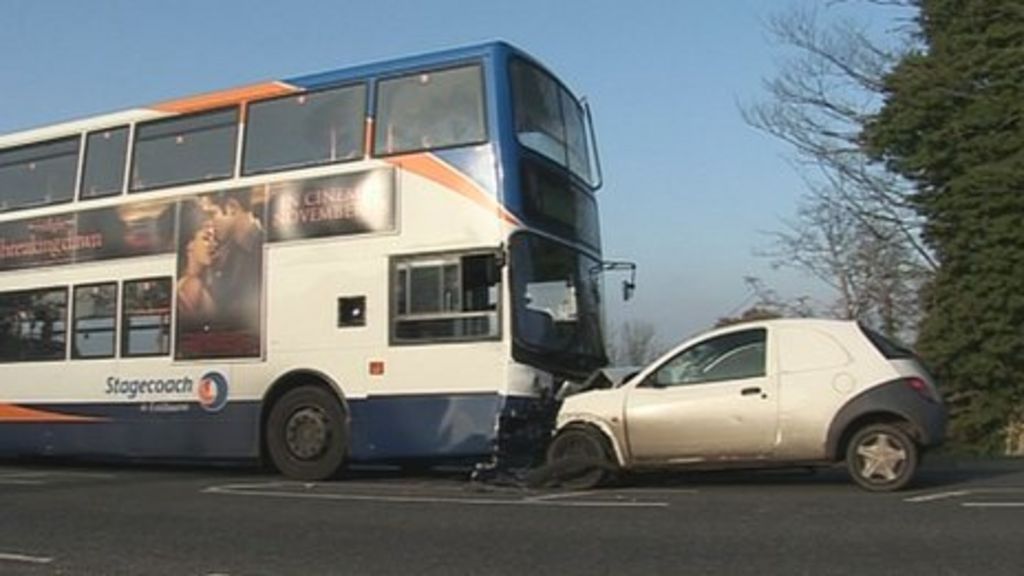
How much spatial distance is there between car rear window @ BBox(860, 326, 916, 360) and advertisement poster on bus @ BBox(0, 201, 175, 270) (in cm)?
845

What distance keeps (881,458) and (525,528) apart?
369cm

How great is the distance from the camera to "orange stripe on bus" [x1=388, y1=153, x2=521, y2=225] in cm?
1366

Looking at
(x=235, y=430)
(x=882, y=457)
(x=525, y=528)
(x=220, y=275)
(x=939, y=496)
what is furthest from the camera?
(x=220, y=275)

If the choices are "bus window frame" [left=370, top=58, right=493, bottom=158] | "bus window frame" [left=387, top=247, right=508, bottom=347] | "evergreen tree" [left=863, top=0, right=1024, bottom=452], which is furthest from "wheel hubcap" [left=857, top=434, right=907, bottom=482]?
"evergreen tree" [left=863, top=0, right=1024, bottom=452]

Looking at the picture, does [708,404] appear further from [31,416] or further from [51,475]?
[31,416]

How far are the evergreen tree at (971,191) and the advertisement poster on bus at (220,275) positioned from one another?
15.2m

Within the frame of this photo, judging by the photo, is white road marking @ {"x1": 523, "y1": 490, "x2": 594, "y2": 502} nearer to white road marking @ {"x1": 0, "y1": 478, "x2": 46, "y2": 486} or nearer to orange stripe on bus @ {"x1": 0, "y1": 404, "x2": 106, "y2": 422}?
white road marking @ {"x1": 0, "y1": 478, "x2": 46, "y2": 486}

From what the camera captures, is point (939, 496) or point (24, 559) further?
point (939, 496)

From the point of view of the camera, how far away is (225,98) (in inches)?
618

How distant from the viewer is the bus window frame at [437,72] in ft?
45.2

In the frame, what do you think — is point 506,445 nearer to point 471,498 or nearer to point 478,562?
point 471,498

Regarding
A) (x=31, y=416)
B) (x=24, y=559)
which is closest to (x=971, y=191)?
(x=31, y=416)

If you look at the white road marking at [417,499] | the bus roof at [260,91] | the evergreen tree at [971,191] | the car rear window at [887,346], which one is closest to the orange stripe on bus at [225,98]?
the bus roof at [260,91]

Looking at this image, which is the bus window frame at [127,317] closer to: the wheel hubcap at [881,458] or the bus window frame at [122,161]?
the bus window frame at [122,161]
